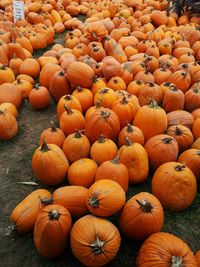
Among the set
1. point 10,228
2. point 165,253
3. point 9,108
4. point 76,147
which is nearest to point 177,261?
point 165,253

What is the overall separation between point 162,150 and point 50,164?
110 centimetres

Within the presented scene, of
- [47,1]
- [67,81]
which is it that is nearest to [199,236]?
[67,81]

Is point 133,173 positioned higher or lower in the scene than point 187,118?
lower

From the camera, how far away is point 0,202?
9.48 ft

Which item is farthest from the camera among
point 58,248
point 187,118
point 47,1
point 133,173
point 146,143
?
point 47,1

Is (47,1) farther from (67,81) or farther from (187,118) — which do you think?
(187,118)

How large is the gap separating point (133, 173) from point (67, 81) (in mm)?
1784

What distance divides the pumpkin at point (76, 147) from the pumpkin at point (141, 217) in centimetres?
82

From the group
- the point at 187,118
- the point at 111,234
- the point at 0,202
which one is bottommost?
the point at 0,202

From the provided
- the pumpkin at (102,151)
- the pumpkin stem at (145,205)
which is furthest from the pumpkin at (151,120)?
the pumpkin stem at (145,205)

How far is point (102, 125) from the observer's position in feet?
10.3

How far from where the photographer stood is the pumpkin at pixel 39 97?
4.10 metres

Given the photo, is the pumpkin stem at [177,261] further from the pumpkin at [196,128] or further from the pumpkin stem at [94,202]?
the pumpkin at [196,128]

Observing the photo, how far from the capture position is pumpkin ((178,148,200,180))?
2.88m
